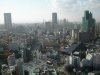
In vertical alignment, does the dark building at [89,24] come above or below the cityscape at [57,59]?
above

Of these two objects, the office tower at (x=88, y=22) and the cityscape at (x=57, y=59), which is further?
the office tower at (x=88, y=22)

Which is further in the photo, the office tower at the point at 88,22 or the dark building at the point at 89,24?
the office tower at the point at 88,22

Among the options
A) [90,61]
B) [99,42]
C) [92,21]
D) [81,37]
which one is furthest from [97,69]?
[92,21]

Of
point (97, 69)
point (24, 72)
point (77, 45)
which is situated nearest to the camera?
point (24, 72)

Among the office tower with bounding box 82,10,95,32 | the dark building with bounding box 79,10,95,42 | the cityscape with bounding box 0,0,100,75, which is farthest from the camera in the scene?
the office tower with bounding box 82,10,95,32

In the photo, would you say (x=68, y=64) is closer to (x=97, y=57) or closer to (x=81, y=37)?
(x=97, y=57)

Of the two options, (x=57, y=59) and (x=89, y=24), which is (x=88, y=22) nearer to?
(x=89, y=24)

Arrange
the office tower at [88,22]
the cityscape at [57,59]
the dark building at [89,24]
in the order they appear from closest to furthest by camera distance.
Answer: the cityscape at [57,59] < the dark building at [89,24] < the office tower at [88,22]

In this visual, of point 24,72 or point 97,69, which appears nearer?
point 24,72

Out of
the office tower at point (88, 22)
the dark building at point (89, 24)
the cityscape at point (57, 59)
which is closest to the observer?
the cityscape at point (57, 59)

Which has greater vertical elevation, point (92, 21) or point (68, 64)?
point (92, 21)

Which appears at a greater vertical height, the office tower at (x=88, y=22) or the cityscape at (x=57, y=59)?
the office tower at (x=88, y=22)
